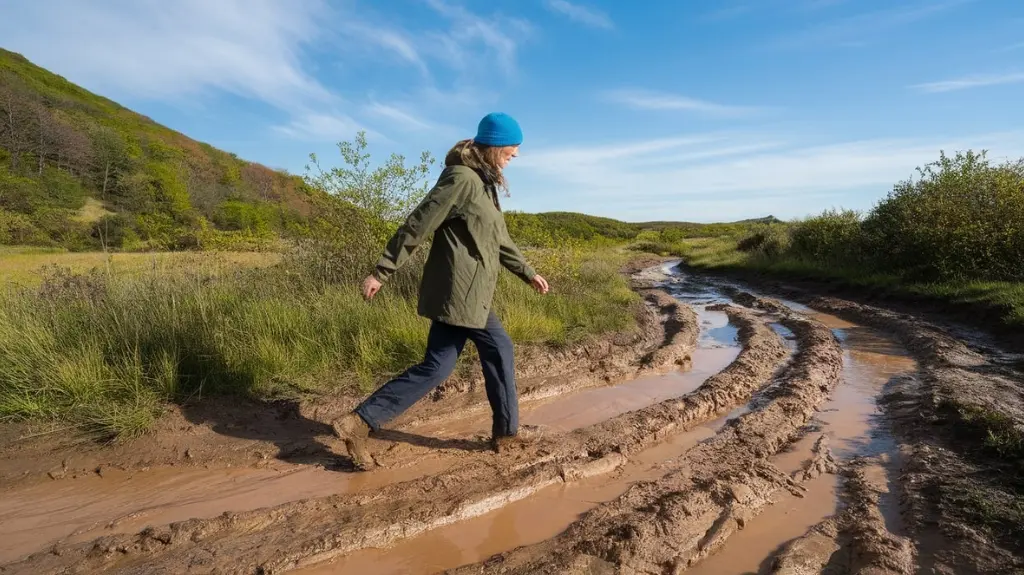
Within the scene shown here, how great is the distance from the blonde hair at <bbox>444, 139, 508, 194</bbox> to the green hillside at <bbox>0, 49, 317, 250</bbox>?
490 centimetres

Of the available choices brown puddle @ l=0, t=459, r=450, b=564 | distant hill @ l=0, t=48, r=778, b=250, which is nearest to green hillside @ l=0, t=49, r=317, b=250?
distant hill @ l=0, t=48, r=778, b=250

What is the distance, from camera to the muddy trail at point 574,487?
7.03 feet

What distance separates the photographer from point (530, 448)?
3244 millimetres

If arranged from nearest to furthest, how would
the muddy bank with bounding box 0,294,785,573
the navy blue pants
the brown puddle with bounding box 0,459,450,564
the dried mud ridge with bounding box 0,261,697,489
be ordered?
1. the muddy bank with bounding box 0,294,785,573
2. the brown puddle with bounding box 0,459,450,564
3. the navy blue pants
4. the dried mud ridge with bounding box 0,261,697,489

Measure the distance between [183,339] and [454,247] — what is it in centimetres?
295

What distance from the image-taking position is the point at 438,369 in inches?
119

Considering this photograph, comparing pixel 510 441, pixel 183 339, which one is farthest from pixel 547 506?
pixel 183 339

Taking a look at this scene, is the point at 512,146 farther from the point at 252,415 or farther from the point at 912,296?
the point at 912,296

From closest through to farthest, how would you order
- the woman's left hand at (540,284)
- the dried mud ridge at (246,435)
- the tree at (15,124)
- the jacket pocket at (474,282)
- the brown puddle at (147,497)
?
1. the brown puddle at (147,497)
2. the jacket pocket at (474,282)
3. the dried mud ridge at (246,435)
4. the woman's left hand at (540,284)
5. the tree at (15,124)

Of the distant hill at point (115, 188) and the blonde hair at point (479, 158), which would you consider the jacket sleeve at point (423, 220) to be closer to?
the blonde hair at point (479, 158)

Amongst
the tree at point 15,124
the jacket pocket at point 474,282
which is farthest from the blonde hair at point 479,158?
the tree at point 15,124

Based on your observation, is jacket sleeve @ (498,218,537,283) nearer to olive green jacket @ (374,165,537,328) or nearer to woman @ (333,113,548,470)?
woman @ (333,113,548,470)

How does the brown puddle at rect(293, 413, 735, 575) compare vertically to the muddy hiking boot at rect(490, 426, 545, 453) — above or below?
below

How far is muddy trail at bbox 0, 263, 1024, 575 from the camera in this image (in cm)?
214
